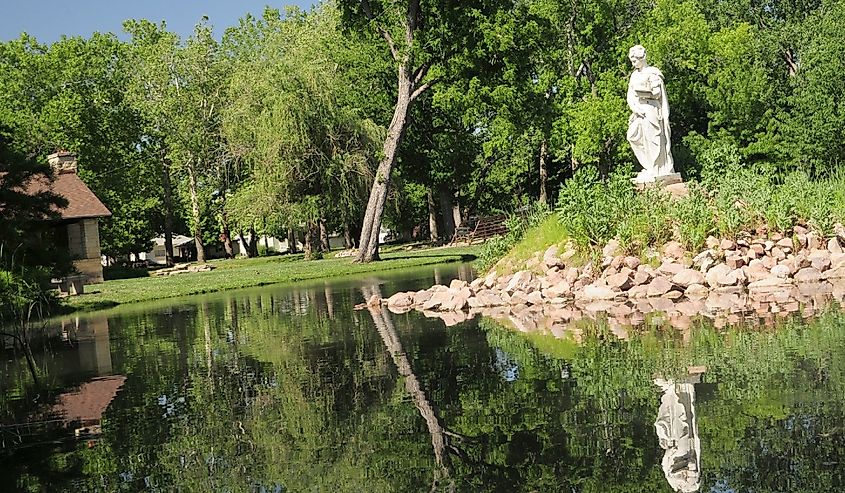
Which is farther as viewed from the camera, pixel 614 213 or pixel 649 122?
pixel 649 122

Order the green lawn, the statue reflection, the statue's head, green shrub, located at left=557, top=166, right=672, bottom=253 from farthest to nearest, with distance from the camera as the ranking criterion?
A: the green lawn, the statue's head, green shrub, located at left=557, top=166, right=672, bottom=253, the statue reflection

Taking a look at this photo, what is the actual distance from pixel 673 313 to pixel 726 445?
697cm

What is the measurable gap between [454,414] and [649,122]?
1326cm

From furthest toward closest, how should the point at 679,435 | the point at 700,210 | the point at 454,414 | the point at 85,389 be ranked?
the point at 700,210
the point at 85,389
the point at 454,414
the point at 679,435

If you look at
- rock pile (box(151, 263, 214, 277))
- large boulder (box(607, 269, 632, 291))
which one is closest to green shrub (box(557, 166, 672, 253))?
large boulder (box(607, 269, 632, 291))

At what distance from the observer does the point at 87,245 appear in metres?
38.8

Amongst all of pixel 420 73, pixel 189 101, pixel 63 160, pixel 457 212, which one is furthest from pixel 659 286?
pixel 457 212

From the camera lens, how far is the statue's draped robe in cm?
1917

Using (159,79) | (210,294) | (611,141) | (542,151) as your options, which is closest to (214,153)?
(159,79)

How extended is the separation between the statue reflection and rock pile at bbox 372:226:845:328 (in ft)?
17.5

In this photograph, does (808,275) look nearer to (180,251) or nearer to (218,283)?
(218,283)

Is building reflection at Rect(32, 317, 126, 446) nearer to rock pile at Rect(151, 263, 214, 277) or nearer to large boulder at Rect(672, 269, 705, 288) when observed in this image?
large boulder at Rect(672, 269, 705, 288)

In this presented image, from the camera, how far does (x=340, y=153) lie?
43.6 meters

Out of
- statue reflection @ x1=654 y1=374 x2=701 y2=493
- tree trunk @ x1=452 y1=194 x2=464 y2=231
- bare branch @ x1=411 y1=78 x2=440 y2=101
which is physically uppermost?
bare branch @ x1=411 y1=78 x2=440 y2=101
